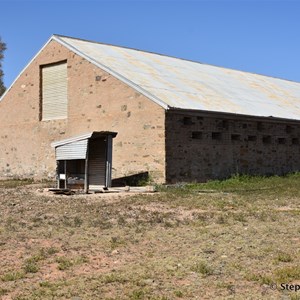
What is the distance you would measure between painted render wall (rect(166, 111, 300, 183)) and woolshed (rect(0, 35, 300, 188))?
0.13ft

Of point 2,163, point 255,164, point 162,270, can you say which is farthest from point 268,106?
point 162,270

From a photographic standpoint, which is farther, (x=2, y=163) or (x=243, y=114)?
(x=2, y=163)

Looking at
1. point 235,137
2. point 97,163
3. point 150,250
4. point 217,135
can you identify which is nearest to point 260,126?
point 235,137

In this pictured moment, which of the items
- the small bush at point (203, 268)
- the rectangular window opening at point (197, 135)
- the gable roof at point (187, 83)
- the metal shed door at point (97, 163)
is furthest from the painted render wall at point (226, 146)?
the small bush at point (203, 268)

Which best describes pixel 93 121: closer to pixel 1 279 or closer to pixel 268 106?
pixel 268 106

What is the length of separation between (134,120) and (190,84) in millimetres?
4387

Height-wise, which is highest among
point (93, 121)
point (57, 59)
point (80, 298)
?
point (57, 59)

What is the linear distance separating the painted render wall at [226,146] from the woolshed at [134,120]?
0.04 m

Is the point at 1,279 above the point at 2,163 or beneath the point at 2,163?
beneath

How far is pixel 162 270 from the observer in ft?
20.8

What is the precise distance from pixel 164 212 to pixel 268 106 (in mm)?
13691

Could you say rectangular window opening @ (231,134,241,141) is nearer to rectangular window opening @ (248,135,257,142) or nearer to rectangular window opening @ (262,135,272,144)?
rectangular window opening @ (248,135,257,142)

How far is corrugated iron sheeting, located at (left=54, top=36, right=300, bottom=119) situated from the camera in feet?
64.8

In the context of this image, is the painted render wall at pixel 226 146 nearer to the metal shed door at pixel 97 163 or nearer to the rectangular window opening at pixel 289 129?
the rectangular window opening at pixel 289 129
